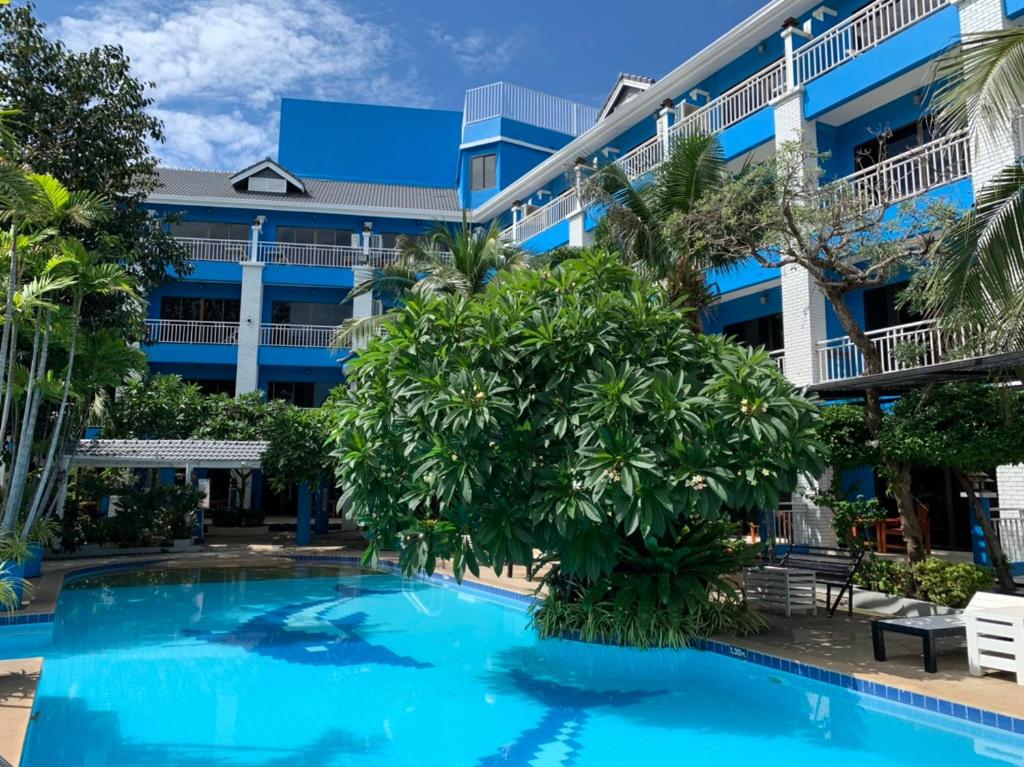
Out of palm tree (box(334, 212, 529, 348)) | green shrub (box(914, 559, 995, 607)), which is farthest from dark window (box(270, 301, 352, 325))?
green shrub (box(914, 559, 995, 607))

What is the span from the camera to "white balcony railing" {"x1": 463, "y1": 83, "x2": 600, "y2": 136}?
31.2 m

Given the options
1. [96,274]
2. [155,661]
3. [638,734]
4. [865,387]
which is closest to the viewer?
[638,734]

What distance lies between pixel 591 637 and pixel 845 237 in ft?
21.0

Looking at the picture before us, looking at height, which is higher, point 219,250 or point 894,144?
point 219,250

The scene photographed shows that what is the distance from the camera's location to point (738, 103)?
719 inches

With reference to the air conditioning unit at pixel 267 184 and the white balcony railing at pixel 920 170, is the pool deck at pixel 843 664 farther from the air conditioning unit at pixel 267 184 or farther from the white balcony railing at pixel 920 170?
the air conditioning unit at pixel 267 184

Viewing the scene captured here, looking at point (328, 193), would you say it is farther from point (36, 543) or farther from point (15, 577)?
point (15, 577)

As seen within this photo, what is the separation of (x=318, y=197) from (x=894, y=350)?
23854mm

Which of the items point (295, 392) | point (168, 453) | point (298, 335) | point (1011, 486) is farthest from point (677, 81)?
point (295, 392)

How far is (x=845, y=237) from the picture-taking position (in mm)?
10914

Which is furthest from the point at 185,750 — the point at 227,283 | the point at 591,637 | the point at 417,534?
the point at 227,283

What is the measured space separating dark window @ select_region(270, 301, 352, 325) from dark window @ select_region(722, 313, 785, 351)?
1521 cm

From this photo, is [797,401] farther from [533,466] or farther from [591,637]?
[591,637]

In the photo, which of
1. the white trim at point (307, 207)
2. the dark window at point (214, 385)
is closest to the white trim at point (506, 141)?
the white trim at point (307, 207)
